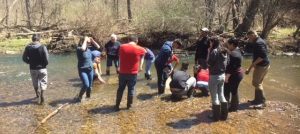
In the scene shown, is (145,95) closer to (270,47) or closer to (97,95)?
(97,95)

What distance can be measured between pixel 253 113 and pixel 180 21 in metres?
18.2

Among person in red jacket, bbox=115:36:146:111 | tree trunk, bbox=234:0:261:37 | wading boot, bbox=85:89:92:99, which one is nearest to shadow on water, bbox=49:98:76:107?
wading boot, bbox=85:89:92:99

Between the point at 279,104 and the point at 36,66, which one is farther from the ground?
the point at 36,66

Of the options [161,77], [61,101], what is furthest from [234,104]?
[61,101]

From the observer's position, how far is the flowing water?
31.1 ft

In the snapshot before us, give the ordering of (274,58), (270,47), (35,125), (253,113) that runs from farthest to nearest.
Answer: (270,47)
(274,58)
(253,113)
(35,125)

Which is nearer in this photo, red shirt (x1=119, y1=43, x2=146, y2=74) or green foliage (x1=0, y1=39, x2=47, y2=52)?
red shirt (x1=119, y1=43, x2=146, y2=74)

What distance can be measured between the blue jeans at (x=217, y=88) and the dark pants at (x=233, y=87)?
56 cm

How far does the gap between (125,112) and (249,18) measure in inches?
823

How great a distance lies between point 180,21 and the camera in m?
28.2

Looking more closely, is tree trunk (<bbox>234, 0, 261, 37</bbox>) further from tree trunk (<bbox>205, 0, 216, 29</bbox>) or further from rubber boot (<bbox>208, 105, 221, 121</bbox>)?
rubber boot (<bbox>208, 105, 221, 121</bbox>)

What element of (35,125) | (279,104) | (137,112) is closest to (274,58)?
(279,104)

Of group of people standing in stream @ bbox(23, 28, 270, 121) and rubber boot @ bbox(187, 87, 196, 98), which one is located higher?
group of people standing in stream @ bbox(23, 28, 270, 121)

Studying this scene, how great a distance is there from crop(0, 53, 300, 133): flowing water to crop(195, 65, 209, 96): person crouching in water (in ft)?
0.98
